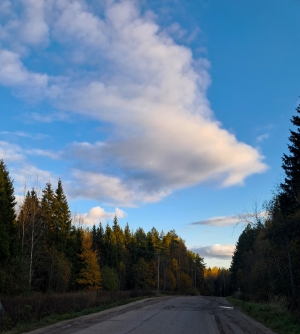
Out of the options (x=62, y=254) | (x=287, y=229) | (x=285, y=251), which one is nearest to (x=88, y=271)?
(x=62, y=254)

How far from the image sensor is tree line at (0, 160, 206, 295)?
34.4 m

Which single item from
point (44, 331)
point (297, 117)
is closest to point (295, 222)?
point (297, 117)

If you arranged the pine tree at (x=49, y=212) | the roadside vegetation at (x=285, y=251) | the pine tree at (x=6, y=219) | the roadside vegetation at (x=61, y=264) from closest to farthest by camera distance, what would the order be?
the roadside vegetation at (x=285, y=251) → the roadside vegetation at (x=61, y=264) → the pine tree at (x=6, y=219) → the pine tree at (x=49, y=212)

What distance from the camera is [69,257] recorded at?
52562mm

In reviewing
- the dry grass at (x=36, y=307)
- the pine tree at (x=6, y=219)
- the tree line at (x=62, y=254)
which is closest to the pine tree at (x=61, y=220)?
the tree line at (x=62, y=254)

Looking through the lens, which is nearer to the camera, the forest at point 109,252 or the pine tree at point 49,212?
the forest at point 109,252

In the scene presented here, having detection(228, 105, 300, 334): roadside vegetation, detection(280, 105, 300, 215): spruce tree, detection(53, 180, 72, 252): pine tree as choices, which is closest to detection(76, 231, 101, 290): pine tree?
detection(53, 180, 72, 252): pine tree

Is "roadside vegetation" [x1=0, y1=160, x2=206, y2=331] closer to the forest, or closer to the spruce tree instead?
the forest

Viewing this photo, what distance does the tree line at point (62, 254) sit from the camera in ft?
113

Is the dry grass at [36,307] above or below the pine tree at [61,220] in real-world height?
below

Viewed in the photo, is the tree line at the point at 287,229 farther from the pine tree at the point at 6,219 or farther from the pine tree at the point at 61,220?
the pine tree at the point at 61,220

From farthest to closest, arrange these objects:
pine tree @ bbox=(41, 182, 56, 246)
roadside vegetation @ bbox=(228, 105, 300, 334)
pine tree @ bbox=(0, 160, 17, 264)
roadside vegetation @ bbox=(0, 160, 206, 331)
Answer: pine tree @ bbox=(41, 182, 56, 246) < pine tree @ bbox=(0, 160, 17, 264) < roadside vegetation @ bbox=(0, 160, 206, 331) < roadside vegetation @ bbox=(228, 105, 300, 334)

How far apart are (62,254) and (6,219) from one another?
13.3 m

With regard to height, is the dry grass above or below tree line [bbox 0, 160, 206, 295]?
below
